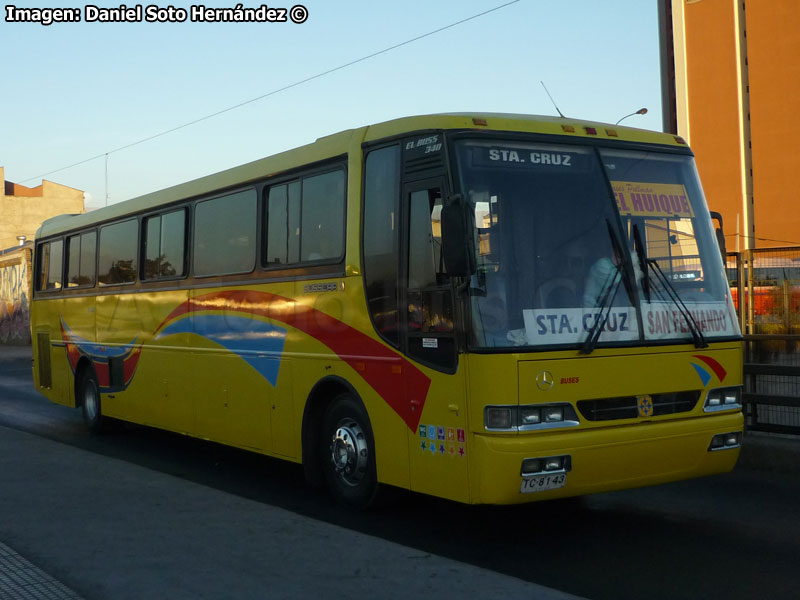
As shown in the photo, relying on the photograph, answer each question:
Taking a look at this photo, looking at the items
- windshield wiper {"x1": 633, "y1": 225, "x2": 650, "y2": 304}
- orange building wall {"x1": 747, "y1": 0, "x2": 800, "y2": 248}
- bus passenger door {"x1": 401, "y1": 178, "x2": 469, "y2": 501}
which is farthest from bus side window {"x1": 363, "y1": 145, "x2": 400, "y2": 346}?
orange building wall {"x1": 747, "y1": 0, "x2": 800, "y2": 248}

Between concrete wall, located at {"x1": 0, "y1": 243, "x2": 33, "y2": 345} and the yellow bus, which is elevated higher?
concrete wall, located at {"x1": 0, "y1": 243, "x2": 33, "y2": 345}

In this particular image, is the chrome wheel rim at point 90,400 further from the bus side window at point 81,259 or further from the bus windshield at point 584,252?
the bus windshield at point 584,252

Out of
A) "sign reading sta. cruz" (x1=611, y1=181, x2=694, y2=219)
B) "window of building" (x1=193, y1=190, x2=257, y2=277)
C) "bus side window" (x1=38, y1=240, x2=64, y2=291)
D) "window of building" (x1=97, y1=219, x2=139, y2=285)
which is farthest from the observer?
"bus side window" (x1=38, y1=240, x2=64, y2=291)

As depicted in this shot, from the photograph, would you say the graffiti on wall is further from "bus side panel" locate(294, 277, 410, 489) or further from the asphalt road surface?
"bus side panel" locate(294, 277, 410, 489)

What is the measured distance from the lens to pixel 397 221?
24.1 ft

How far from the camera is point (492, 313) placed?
6441mm

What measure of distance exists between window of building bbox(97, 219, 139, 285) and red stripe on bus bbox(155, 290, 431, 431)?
3.18 meters

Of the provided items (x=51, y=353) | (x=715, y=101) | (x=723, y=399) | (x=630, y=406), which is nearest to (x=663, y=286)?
(x=630, y=406)

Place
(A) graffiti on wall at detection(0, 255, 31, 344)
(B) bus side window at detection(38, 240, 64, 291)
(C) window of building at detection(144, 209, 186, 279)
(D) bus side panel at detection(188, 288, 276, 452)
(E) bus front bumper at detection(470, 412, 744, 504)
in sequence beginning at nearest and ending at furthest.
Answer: (E) bus front bumper at detection(470, 412, 744, 504)
(D) bus side panel at detection(188, 288, 276, 452)
(C) window of building at detection(144, 209, 186, 279)
(B) bus side window at detection(38, 240, 64, 291)
(A) graffiti on wall at detection(0, 255, 31, 344)

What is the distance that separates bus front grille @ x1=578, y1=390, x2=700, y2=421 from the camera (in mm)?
6574

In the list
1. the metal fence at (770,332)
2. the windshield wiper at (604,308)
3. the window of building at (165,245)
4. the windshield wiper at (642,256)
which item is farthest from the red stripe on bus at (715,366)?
the window of building at (165,245)

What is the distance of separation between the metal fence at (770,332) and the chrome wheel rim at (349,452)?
14.3ft

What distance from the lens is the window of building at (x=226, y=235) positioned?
9602mm

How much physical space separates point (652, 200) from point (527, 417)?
6.62 ft
